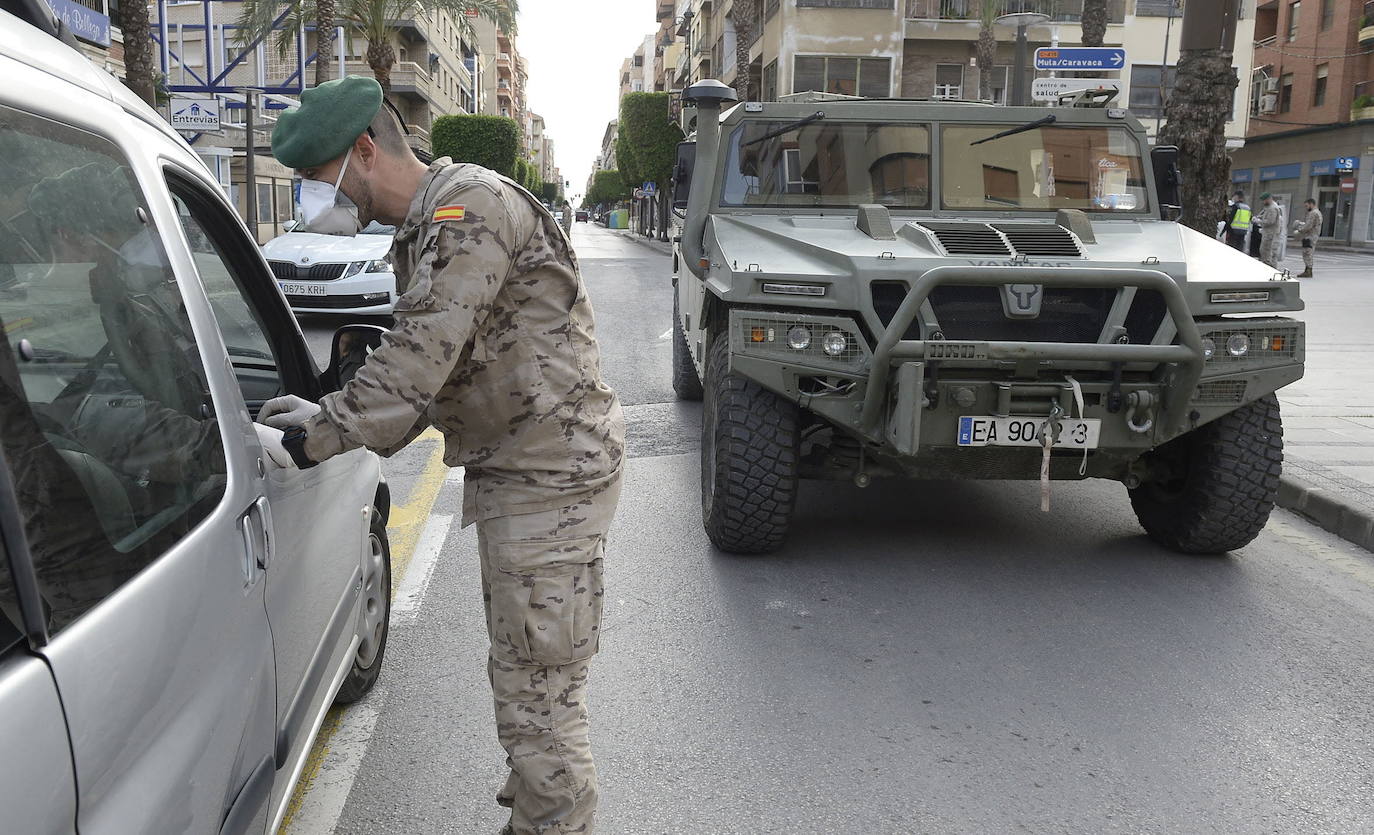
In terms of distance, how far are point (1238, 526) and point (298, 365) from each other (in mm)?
4019

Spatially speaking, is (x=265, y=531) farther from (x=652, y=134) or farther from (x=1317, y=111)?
(x=1317, y=111)

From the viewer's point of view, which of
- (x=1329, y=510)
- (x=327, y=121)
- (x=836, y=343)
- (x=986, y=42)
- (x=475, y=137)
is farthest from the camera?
(x=475, y=137)

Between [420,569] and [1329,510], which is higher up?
[1329,510]

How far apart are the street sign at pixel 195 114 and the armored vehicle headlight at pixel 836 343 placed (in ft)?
50.4

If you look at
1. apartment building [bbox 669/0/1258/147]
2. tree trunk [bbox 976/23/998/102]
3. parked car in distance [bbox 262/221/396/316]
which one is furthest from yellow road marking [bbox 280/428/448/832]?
apartment building [bbox 669/0/1258/147]

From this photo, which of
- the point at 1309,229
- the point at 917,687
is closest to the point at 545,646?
the point at 917,687

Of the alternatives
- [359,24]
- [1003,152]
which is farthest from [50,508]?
[359,24]

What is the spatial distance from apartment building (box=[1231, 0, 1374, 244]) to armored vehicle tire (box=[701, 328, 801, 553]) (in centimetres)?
4706

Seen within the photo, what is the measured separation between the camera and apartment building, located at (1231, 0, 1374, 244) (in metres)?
48.8

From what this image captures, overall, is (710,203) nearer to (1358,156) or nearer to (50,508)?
(50,508)

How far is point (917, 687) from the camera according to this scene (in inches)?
157

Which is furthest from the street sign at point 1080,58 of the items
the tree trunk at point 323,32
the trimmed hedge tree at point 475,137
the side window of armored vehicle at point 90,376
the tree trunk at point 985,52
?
→ the trimmed hedge tree at point 475,137

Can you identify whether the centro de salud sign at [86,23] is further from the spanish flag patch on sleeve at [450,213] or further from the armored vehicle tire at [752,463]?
the spanish flag patch on sleeve at [450,213]

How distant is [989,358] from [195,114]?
16.0 meters
